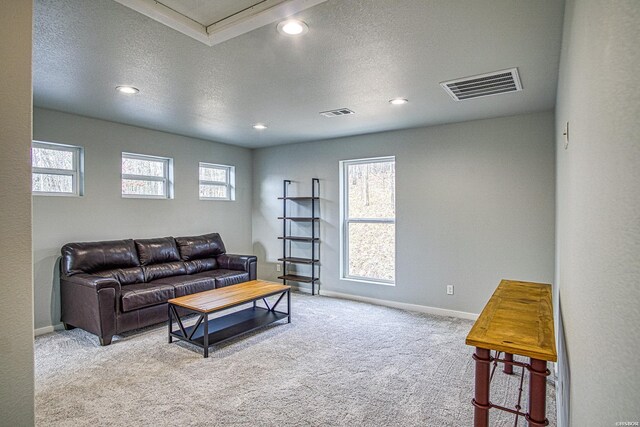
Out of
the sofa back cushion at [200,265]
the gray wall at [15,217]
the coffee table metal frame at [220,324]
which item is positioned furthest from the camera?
the sofa back cushion at [200,265]

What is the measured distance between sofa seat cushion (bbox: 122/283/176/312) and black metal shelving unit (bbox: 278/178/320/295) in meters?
2.11

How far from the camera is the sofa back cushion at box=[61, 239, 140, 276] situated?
386cm

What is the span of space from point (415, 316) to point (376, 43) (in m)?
3.37

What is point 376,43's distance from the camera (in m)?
2.28

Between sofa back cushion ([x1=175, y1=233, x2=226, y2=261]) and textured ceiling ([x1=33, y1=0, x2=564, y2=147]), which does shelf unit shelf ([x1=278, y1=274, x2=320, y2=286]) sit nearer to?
sofa back cushion ([x1=175, y1=233, x2=226, y2=261])

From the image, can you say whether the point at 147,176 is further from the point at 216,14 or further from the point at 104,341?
the point at 216,14

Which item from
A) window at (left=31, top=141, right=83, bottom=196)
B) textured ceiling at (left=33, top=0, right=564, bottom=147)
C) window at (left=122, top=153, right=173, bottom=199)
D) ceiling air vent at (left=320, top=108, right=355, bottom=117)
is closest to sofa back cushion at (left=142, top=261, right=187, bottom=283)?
window at (left=122, top=153, right=173, bottom=199)

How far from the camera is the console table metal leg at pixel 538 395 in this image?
4.58ft

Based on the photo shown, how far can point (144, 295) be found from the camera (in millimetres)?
3775

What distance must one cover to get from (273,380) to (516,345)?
1.94 metres

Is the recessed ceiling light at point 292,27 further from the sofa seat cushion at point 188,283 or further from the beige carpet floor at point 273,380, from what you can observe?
the sofa seat cushion at point 188,283

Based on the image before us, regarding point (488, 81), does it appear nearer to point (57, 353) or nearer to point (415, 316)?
point (415, 316)

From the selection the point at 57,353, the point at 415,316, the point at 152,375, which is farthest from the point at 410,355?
the point at 57,353

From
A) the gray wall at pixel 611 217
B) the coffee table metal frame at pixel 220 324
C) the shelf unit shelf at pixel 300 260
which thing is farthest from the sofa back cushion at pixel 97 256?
the gray wall at pixel 611 217
